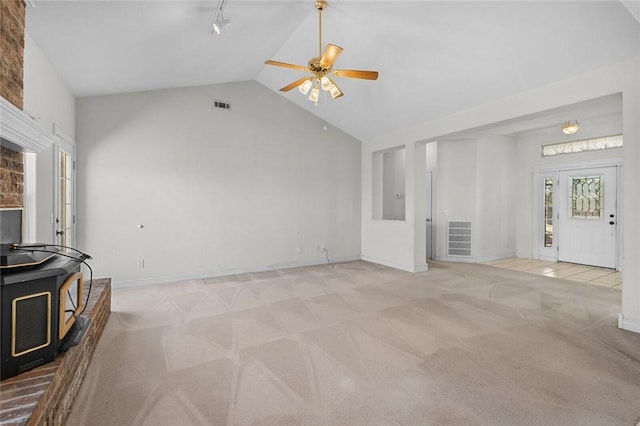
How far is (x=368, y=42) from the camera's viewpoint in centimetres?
394

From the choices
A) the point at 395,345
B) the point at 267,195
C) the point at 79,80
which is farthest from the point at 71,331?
the point at 267,195

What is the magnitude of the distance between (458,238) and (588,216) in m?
2.52

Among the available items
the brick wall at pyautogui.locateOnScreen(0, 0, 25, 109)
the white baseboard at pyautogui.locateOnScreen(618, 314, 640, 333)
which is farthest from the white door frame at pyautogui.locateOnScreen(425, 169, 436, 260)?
the brick wall at pyautogui.locateOnScreen(0, 0, 25, 109)

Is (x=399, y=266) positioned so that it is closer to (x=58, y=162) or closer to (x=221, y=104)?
(x=221, y=104)

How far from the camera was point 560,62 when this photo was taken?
3262 mm

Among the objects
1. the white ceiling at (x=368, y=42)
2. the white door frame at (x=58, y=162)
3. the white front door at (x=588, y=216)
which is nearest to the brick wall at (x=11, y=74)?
the white ceiling at (x=368, y=42)

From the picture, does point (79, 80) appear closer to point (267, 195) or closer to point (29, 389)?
point (267, 195)

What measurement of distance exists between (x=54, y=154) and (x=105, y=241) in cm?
156

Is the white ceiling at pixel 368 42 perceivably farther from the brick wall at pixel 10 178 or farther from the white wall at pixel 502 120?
the brick wall at pixel 10 178

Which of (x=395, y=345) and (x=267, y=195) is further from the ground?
(x=267, y=195)

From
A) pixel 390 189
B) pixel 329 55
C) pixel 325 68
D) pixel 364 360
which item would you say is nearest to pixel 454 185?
pixel 390 189

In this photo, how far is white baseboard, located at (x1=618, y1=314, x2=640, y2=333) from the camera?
9.81ft

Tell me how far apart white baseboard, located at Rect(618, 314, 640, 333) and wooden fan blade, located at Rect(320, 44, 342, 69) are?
3948 millimetres

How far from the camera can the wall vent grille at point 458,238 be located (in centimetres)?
674
